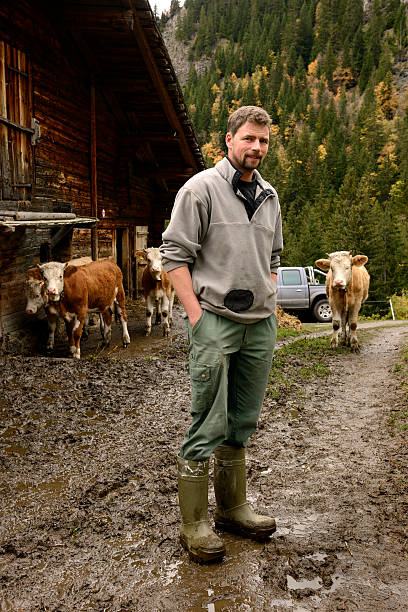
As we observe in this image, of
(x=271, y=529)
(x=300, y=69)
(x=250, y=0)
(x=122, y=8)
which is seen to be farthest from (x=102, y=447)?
(x=250, y=0)

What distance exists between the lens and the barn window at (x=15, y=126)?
8109mm

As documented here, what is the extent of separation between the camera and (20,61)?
8.63 metres

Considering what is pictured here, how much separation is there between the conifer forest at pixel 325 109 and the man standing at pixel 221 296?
32605mm

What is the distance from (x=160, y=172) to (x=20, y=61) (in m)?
8.67

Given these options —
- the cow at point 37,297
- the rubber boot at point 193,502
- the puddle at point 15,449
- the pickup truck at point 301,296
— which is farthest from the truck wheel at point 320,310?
the rubber boot at point 193,502

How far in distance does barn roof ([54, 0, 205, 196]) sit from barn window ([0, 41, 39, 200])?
5.95 ft

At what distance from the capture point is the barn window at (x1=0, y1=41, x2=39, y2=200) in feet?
26.6

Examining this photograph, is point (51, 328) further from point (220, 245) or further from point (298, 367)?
point (220, 245)

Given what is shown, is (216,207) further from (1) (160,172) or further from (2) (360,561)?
(1) (160,172)

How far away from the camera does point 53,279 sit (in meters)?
8.20

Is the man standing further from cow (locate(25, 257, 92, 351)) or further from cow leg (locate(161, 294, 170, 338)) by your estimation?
cow leg (locate(161, 294, 170, 338))

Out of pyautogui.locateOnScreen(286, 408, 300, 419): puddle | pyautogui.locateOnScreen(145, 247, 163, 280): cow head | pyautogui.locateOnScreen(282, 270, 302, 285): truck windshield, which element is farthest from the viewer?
pyautogui.locateOnScreen(282, 270, 302, 285): truck windshield

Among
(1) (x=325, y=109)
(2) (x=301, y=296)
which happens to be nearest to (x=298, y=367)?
(2) (x=301, y=296)

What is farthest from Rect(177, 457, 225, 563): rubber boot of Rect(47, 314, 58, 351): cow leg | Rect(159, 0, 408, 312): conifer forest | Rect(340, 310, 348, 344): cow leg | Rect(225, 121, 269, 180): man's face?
Rect(159, 0, 408, 312): conifer forest
